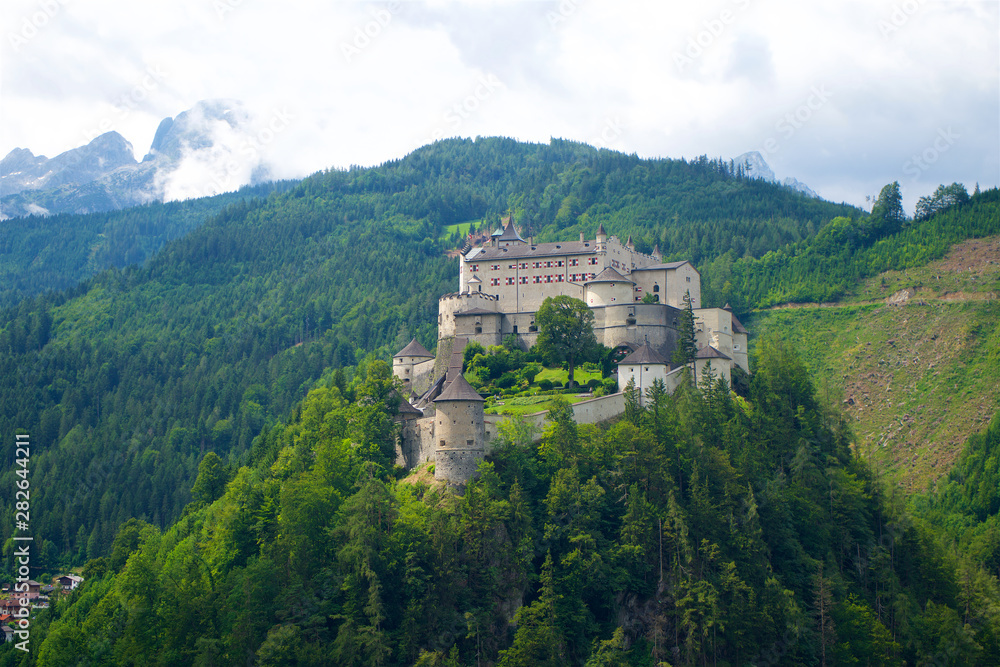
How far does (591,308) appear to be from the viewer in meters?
89.5

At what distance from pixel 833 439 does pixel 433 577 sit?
3690 centimetres

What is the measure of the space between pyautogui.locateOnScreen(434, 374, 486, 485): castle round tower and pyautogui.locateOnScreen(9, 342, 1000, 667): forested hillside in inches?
58.6

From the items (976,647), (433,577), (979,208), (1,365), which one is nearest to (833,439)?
(976,647)

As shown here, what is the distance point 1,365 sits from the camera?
170 meters

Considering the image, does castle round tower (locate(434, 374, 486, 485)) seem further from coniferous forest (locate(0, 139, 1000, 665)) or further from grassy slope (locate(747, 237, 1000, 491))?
grassy slope (locate(747, 237, 1000, 491))

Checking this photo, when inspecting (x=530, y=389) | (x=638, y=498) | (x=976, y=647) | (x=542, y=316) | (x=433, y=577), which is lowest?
(x=976, y=647)

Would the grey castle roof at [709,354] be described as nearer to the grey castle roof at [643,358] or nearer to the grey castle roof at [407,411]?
the grey castle roof at [643,358]

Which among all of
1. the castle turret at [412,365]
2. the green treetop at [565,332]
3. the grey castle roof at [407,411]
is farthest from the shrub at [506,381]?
the castle turret at [412,365]

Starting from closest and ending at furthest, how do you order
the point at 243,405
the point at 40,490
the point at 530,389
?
the point at 530,389
the point at 40,490
the point at 243,405

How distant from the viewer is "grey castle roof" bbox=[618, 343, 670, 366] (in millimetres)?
78938

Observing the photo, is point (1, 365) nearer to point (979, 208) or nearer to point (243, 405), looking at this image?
point (243, 405)

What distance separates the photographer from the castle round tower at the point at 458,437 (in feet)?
216

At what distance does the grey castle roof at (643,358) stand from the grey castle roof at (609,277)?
10.3 metres

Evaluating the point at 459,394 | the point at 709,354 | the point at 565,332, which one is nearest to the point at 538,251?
the point at 565,332
